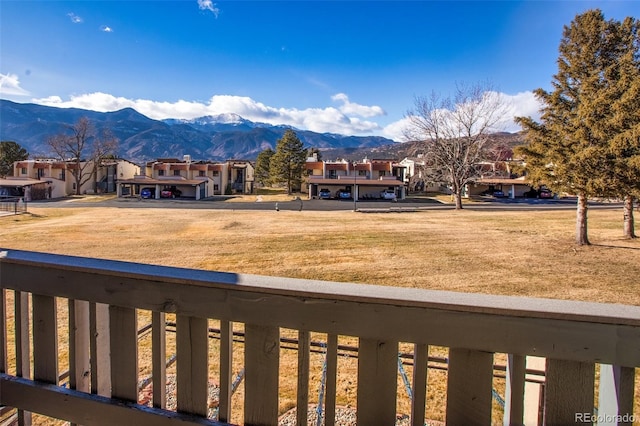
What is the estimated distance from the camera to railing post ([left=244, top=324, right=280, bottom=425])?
4.47 ft

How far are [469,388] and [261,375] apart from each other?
76 centimetres

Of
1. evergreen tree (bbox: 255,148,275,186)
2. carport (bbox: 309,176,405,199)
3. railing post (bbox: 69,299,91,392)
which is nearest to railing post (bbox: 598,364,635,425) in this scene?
railing post (bbox: 69,299,91,392)

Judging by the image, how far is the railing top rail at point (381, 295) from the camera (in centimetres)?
107

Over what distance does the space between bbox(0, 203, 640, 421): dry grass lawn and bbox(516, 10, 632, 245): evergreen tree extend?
107 inches

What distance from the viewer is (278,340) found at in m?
1.34

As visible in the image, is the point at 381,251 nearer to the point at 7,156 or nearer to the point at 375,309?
the point at 375,309

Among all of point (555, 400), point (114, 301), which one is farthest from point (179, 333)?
point (555, 400)

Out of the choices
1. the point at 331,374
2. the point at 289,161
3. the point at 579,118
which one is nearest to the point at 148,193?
the point at 289,161

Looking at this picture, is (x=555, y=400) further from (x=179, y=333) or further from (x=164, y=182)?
(x=164, y=182)

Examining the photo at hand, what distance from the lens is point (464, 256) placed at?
482 inches

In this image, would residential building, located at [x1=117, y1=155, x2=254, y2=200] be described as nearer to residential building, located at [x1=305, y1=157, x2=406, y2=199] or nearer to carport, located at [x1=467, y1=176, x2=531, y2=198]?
residential building, located at [x1=305, y1=157, x2=406, y2=199]

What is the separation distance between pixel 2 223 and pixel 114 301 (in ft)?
82.9

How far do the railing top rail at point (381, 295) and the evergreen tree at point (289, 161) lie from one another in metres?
46.4

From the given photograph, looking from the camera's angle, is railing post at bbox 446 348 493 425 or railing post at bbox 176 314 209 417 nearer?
Answer: railing post at bbox 446 348 493 425
